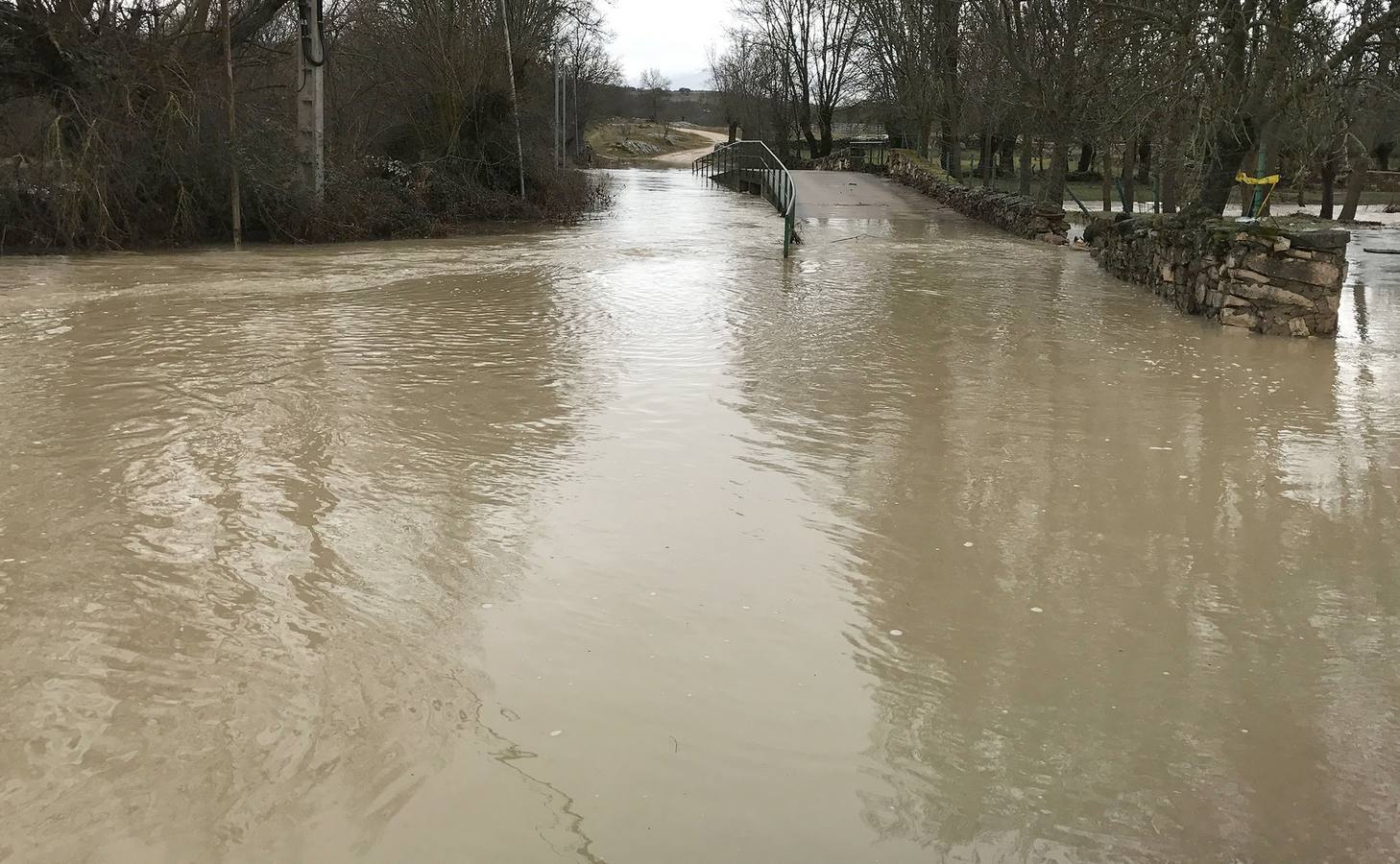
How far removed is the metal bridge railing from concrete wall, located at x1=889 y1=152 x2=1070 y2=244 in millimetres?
4286

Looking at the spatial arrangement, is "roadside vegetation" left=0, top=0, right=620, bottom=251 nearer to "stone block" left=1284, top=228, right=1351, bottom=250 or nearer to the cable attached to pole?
Result: the cable attached to pole

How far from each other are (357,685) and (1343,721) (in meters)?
3.27

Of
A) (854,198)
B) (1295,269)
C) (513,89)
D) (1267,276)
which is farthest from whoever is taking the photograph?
(854,198)

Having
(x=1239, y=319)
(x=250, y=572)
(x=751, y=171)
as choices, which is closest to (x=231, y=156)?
(x=1239, y=319)

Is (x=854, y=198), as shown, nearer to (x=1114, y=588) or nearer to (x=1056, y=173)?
(x=1056, y=173)

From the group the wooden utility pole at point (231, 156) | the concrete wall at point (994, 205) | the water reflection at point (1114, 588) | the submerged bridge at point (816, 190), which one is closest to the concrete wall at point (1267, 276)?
the water reflection at point (1114, 588)

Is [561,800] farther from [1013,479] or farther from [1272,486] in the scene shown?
[1272,486]

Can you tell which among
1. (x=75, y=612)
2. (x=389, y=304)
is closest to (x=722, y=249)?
(x=389, y=304)

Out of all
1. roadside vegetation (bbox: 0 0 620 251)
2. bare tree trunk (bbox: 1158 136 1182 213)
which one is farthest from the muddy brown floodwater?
bare tree trunk (bbox: 1158 136 1182 213)

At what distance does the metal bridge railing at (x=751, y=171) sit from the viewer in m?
30.2

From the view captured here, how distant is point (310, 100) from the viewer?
68.7 feet

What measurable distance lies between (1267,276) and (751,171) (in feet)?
99.8

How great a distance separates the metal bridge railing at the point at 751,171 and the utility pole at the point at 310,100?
10291mm

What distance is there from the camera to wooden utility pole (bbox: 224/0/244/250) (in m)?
18.7
